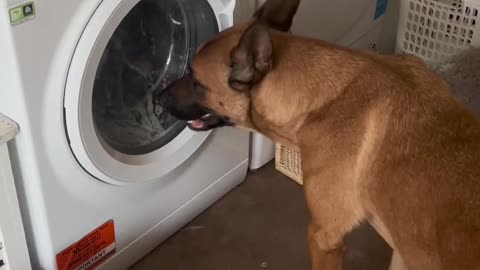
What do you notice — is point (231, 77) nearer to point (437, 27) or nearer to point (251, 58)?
point (251, 58)

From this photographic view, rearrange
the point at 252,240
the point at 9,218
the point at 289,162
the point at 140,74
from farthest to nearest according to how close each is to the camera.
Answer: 1. the point at 289,162
2. the point at 252,240
3. the point at 140,74
4. the point at 9,218

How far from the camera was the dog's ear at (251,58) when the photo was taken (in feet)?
4.50

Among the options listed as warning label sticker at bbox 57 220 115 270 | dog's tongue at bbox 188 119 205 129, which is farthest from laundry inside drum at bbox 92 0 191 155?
warning label sticker at bbox 57 220 115 270

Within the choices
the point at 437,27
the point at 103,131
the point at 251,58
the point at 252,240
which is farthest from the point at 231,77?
the point at 437,27

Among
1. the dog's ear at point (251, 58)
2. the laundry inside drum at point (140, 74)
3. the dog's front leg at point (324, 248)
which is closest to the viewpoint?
the dog's ear at point (251, 58)

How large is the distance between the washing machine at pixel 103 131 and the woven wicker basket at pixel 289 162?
0.20 metres

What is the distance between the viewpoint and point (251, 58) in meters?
1.44

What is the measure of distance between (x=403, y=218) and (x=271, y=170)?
0.97m

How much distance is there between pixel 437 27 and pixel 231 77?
1.18 metres

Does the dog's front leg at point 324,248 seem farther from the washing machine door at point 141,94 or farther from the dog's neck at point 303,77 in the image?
the washing machine door at point 141,94

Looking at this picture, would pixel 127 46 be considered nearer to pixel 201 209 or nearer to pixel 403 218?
pixel 201 209

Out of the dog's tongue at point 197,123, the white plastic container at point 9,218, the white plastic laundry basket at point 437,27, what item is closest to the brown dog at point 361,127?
the dog's tongue at point 197,123

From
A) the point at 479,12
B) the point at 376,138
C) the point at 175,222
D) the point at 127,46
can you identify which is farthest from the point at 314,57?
the point at 479,12

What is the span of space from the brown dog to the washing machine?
0.84 feet
